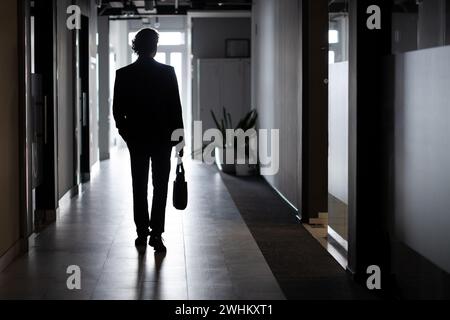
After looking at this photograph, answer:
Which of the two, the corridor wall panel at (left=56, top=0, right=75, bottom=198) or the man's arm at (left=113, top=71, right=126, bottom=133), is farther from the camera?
the corridor wall panel at (left=56, top=0, right=75, bottom=198)

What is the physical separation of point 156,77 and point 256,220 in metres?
2.09

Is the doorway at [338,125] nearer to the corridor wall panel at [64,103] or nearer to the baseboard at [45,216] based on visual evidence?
the baseboard at [45,216]

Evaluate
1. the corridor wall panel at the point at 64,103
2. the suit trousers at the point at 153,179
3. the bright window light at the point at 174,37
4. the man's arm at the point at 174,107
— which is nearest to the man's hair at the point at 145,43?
the man's arm at the point at 174,107

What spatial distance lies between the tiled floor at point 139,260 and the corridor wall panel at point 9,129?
226 mm

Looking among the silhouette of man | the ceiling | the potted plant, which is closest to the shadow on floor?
the silhouette of man

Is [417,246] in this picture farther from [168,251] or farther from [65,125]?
[65,125]

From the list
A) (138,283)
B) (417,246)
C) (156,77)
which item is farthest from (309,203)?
(417,246)

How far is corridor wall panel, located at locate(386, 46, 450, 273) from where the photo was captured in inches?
121

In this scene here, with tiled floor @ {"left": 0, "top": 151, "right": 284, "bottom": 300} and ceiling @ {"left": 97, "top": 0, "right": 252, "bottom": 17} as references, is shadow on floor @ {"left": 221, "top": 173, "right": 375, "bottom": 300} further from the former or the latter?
ceiling @ {"left": 97, "top": 0, "right": 252, "bottom": 17}

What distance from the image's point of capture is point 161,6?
14289 mm

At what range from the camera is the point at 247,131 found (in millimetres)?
10805

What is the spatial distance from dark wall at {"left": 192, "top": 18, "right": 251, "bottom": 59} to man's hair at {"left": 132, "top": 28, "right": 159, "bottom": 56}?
9.47 m

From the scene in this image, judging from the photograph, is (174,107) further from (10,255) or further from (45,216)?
(45,216)

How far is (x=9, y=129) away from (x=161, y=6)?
32.2 ft
